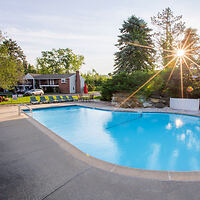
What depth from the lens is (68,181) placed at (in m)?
3.51

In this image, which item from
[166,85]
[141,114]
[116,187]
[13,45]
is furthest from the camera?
[13,45]

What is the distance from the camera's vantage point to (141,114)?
13.8m

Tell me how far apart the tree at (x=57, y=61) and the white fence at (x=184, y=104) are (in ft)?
165

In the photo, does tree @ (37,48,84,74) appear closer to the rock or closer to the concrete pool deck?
the rock

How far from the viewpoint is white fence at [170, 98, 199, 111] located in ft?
45.5

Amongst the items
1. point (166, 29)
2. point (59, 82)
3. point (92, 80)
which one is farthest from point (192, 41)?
point (59, 82)

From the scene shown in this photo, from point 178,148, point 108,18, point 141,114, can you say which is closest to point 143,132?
point 178,148

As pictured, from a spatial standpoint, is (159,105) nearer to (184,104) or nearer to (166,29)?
(184,104)

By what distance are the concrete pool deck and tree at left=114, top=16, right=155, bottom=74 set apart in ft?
75.0

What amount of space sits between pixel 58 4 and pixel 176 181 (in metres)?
15.2

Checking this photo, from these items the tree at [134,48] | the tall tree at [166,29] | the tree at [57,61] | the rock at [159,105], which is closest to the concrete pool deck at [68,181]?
the rock at [159,105]

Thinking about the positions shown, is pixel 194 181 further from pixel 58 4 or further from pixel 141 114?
pixel 58 4

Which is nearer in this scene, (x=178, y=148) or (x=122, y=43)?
(x=178, y=148)

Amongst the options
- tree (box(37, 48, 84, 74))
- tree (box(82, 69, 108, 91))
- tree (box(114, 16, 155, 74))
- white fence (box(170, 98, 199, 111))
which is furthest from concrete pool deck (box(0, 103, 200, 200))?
tree (box(37, 48, 84, 74))
